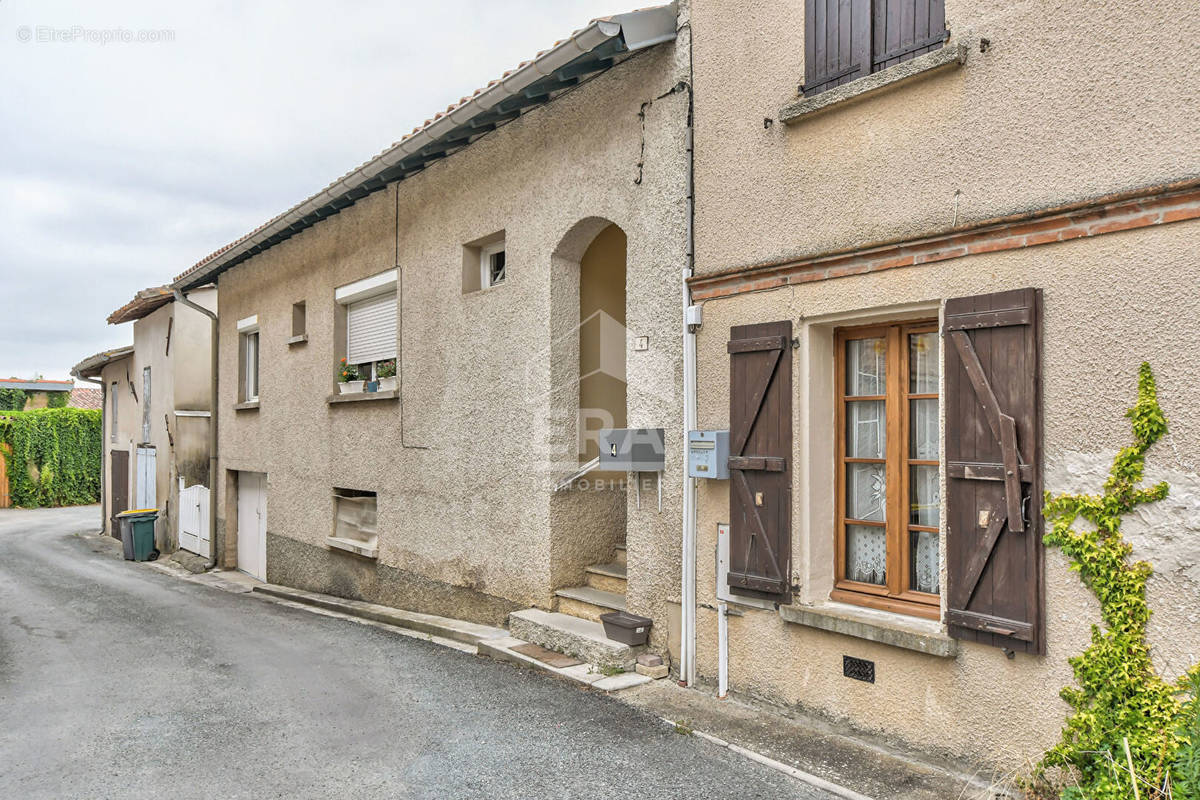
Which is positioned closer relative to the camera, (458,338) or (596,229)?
(596,229)

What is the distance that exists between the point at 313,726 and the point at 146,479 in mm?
16143

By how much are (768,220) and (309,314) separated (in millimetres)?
7830

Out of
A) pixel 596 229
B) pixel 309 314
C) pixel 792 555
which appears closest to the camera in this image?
pixel 792 555

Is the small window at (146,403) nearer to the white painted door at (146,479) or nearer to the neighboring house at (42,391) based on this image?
the white painted door at (146,479)

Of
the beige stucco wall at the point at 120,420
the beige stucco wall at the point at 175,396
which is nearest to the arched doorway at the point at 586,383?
the beige stucco wall at the point at 175,396

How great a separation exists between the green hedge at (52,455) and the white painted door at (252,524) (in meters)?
19.2

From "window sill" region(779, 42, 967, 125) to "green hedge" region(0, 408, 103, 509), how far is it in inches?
1231

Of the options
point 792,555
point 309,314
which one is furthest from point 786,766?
point 309,314

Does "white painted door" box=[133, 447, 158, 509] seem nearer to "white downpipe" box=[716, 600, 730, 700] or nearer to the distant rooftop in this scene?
"white downpipe" box=[716, 600, 730, 700]

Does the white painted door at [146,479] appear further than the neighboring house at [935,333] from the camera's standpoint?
Yes

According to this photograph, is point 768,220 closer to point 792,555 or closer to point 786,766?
point 792,555

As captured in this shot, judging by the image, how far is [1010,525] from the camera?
399cm

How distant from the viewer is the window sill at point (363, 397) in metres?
9.41

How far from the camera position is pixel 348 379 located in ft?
34.4
